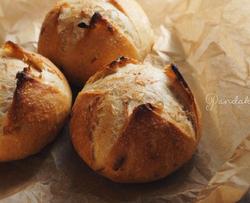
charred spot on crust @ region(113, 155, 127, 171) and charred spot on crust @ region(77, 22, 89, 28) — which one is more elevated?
charred spot on crust @ region(77, 22, 89, 28)

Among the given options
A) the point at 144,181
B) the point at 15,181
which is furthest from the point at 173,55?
the point at 15,181

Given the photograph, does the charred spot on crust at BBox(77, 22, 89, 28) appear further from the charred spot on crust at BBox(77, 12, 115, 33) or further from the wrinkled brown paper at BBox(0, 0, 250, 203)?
the wrinkled brown paper at BBox(0, 0, 250, 203)

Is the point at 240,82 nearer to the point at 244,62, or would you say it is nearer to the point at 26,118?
the point at 244,62

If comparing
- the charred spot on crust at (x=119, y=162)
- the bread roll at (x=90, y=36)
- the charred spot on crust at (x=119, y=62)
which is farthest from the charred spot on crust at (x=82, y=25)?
the charred spot on crust at (x=119, y=162)

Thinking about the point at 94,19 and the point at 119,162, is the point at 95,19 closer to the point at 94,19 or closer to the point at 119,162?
the point at 94,19

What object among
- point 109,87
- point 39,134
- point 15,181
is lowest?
point 15,181

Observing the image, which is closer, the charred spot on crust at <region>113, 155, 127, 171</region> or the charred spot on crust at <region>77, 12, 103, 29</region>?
the charred spot on crust at <region>113, 155, 127, 171</region>

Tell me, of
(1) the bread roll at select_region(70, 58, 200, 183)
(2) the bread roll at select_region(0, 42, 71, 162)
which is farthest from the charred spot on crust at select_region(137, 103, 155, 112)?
(2) the bread roll at select_region(0, 42, 71, 162)

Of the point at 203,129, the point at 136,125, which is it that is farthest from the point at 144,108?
the point at 203,129
